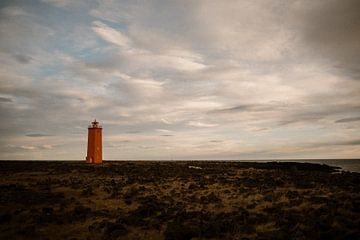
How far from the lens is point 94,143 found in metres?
54.6

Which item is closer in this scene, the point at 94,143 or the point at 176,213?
the point at 176,213

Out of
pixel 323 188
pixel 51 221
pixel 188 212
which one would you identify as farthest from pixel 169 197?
pixel 323 188

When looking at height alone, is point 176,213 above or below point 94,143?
below

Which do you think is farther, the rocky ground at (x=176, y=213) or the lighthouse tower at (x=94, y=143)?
the lighthouse tower at (x=94, y=143)

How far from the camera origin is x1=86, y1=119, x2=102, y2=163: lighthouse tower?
54188 mm

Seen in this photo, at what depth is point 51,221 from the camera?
48.9ft

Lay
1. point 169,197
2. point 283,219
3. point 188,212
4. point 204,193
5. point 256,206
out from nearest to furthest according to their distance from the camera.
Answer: point 283,219
point 188,212
point 256,206
point 169,197
point 204,193

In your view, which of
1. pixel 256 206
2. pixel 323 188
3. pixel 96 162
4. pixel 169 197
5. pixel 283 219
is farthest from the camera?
pixel 96 162

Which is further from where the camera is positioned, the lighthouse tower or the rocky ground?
the lighthouse tower

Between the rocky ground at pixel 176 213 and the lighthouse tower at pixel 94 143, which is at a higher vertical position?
the lighthouse tower at pixel 94 143

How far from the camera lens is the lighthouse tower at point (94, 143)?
54.2m

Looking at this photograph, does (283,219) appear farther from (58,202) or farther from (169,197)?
(58,202)

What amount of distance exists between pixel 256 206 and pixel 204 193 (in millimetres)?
5483

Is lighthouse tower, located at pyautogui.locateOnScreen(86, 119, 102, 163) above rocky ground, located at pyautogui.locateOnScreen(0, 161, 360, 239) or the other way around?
above
